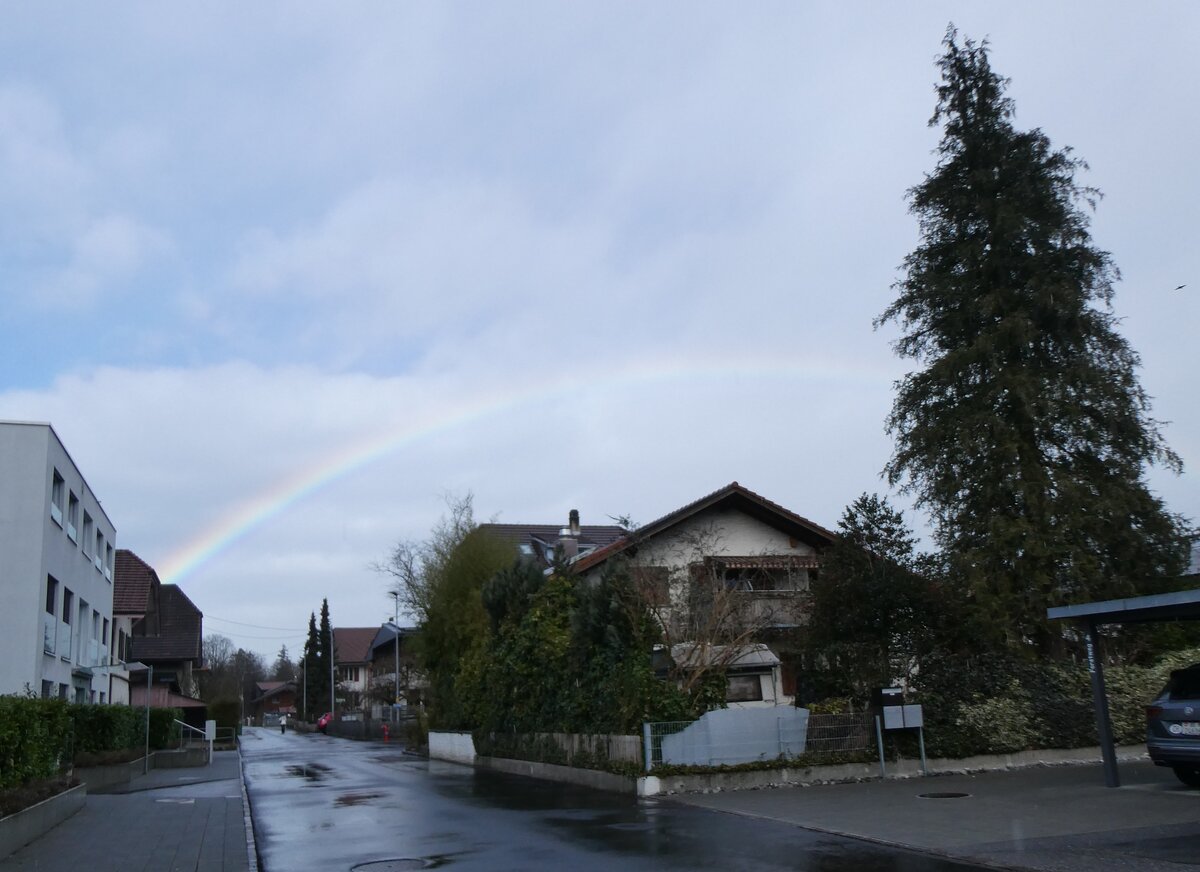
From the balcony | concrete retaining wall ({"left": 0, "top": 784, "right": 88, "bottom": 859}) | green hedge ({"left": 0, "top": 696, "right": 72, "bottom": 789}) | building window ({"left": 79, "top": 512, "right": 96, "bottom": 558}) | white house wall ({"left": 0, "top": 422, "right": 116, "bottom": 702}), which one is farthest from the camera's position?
building window ({"left": 79, "top": 512, "right": 96, "bottom": 558})

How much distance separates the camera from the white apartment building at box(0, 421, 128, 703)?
2769 cm

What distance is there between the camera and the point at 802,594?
2341 cm

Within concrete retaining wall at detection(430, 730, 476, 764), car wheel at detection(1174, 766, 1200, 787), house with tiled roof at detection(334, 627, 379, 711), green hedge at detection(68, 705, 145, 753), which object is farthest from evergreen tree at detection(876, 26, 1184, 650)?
house with tiled roof at detection(334, 627, 379, 711)

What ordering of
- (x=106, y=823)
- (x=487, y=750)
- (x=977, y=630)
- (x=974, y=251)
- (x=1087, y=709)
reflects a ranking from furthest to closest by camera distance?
(x=487, y=750) < (x=974, y=251) < (x=977, y=630) < (x=1087, y=709) < (x=106, y=823)

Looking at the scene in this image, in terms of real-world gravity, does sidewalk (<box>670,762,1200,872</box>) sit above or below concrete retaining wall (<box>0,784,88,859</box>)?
below

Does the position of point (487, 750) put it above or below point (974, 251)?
below

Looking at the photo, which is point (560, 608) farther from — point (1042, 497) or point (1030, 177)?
point (1030, 177)

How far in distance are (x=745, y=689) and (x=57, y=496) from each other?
21200 millimetres

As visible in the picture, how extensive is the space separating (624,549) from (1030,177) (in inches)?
578

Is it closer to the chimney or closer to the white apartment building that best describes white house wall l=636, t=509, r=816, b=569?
the chimney

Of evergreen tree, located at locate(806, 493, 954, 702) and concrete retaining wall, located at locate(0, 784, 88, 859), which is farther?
evergreen tree, located at locate(806, 493, 954, 702)

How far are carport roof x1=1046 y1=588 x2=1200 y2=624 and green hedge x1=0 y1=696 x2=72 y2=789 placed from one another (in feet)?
47.5

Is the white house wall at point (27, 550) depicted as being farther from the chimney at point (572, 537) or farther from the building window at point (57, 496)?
the chimney at point (572, 537)

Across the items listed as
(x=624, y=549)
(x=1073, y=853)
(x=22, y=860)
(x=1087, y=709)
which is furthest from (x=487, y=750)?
(x=1073, y=853)
